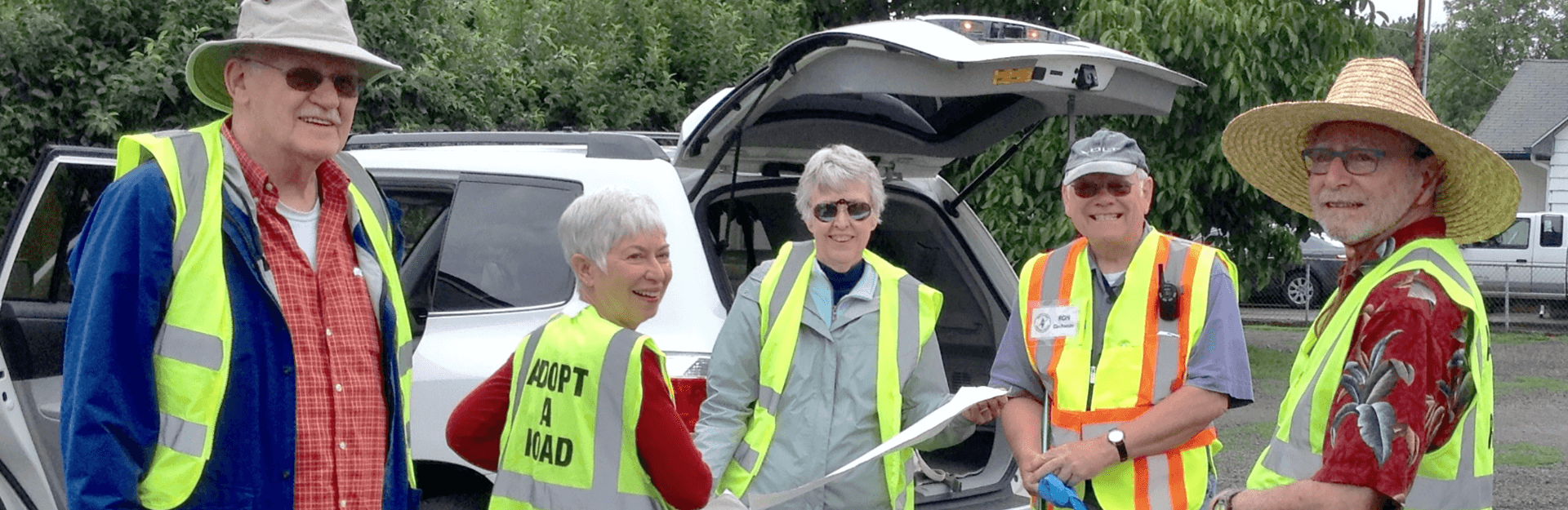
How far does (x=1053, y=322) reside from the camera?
11.4ft

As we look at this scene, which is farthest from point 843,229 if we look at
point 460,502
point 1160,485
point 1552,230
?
point 1552,230

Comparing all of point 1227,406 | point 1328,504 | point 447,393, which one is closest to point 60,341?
point 447,393

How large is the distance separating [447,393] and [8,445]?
121cm

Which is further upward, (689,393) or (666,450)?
(666,450)

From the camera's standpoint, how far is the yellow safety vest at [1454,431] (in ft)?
7.68

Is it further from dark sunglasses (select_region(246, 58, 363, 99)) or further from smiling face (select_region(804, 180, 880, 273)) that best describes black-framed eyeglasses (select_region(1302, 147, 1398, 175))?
dark sunglasses (select_region(246, 58, 363, 99))

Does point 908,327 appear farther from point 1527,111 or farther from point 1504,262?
point 1527,111

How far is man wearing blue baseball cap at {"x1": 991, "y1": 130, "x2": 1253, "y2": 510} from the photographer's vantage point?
131 inches

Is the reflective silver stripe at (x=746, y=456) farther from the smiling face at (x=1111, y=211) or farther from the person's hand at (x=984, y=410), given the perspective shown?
the smiling face at (x=1111, y=211)

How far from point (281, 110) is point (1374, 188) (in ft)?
6.36

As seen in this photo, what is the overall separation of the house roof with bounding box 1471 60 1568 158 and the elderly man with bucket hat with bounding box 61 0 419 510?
3467 centimetres

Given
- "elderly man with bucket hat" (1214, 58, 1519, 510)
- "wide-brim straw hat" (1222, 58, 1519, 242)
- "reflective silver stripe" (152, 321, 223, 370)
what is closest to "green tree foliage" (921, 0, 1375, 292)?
"wide-brim straw hat" (1222, 58, 1519, 242)

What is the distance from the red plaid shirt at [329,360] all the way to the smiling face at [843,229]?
1.32 m

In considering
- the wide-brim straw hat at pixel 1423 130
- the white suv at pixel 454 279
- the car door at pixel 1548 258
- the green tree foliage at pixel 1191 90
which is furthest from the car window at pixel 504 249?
the car door at pixel 1548 258
